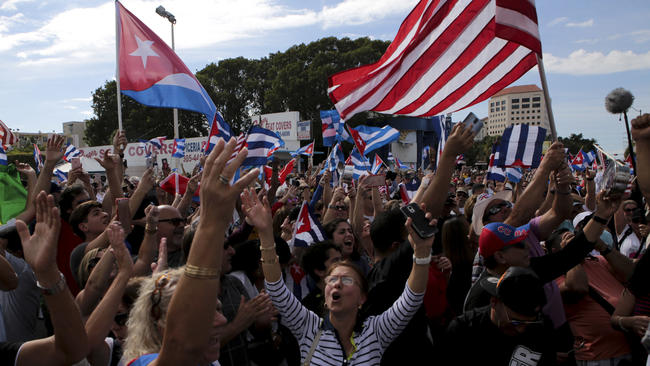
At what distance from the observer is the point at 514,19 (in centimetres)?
396

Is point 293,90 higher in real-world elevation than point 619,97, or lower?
higher

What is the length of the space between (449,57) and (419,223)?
106 inches

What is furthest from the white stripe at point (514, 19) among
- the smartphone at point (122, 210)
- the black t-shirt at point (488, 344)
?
the smartphone at point (122, 210)

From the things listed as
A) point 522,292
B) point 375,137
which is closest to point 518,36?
point 522,292

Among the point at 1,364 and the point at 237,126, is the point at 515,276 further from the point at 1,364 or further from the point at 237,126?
the point at 237,126

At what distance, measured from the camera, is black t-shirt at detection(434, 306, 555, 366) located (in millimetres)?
2521

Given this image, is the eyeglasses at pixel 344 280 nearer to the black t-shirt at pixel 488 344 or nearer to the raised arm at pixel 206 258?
the black t-shirt at pixel 488 344

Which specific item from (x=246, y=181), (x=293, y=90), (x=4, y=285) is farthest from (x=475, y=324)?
(x=293, y=90)

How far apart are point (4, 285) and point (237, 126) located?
48983 millimetres

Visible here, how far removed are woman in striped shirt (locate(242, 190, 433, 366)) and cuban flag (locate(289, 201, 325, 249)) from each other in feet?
5.77

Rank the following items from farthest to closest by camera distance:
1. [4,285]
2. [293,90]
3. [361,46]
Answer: [361,46] → [293,90] → [4,285]

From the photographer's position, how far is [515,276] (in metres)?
2.53

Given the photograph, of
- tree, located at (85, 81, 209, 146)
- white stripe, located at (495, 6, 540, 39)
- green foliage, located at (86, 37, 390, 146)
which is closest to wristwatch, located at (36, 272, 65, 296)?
white stripe, located at (495, 6, 540, 39)

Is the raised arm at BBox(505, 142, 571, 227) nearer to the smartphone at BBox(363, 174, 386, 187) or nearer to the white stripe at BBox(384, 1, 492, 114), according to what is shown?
the white stripe at BBox(384, 1, 492, 114)
